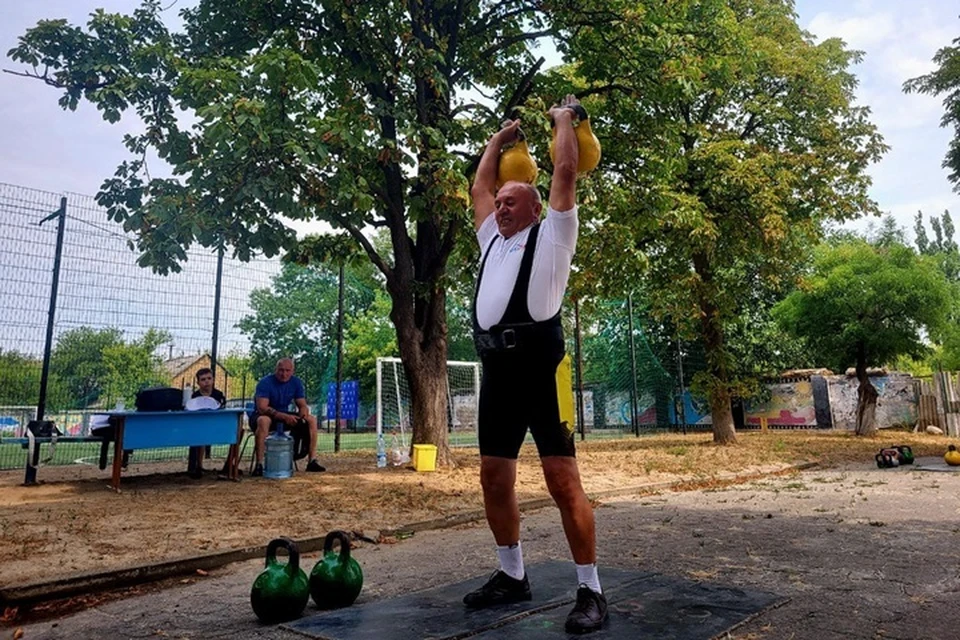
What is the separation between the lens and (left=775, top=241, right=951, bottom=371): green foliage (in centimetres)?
1504

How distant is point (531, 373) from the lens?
9.21 feet

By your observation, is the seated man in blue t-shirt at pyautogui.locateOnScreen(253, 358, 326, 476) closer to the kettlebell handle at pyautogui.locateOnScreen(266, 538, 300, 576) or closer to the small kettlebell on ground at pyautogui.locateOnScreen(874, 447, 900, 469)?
the kettlebell handle at pyautogui.locateOnScreen(266, 538, 300, 576)

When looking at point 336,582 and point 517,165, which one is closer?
point 336,582

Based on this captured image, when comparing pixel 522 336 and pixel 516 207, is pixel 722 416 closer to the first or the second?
pixel 516 207

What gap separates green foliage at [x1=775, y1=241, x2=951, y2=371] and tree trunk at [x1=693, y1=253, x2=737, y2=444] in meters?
2.26

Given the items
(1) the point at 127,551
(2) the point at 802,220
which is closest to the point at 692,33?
(2) the point at 802,220

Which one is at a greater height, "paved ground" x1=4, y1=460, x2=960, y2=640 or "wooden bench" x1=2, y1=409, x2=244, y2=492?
"wooden bench" x1=2, y1=409, x2=244, y2=492

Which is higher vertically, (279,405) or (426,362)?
(426,362)

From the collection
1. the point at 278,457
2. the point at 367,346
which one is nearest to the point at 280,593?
the point at 278,457

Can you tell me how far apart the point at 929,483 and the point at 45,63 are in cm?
1210

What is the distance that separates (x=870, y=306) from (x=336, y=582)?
16403 millimetres

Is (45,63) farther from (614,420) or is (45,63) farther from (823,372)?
(823,372)

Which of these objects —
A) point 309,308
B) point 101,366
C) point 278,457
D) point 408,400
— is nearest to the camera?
point 278,457

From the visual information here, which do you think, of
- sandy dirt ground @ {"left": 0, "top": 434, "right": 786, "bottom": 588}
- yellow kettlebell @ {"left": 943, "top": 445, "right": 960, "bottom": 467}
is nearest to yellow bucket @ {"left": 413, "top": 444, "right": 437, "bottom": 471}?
sandy dirt ground @ {"left": 0, "top": 434, "right": 786, "bottom": 588}
